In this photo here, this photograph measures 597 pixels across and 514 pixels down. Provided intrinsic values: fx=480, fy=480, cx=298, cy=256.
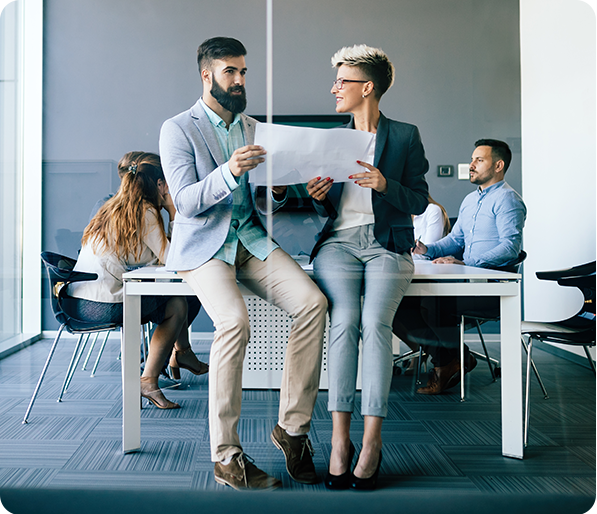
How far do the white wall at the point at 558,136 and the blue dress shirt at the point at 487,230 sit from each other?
44 millimetres

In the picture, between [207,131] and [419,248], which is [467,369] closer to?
[419,248]

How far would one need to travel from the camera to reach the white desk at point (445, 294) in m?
1.64

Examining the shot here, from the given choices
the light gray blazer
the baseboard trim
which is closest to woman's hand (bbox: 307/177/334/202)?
the light gray blazer

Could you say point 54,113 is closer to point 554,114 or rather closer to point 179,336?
point 179,336

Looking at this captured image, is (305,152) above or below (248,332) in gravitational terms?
above

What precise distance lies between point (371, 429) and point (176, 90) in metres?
1.22

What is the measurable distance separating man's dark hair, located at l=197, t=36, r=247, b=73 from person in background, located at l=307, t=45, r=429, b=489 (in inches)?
12.1

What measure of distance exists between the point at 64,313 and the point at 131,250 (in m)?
0.32

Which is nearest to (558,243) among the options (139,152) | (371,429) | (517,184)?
(517,184)

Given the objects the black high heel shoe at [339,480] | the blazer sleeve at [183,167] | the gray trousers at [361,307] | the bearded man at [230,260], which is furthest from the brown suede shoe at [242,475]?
the blazer sleeve at [183,167]

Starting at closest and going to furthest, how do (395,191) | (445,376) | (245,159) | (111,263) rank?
1. (245,159)
2. (395,191)
3. (111,263)
4. (445,376)

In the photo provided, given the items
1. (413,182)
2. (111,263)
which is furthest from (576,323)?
(111,263)

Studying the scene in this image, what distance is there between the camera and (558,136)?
5.24ft

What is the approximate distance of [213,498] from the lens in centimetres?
136
